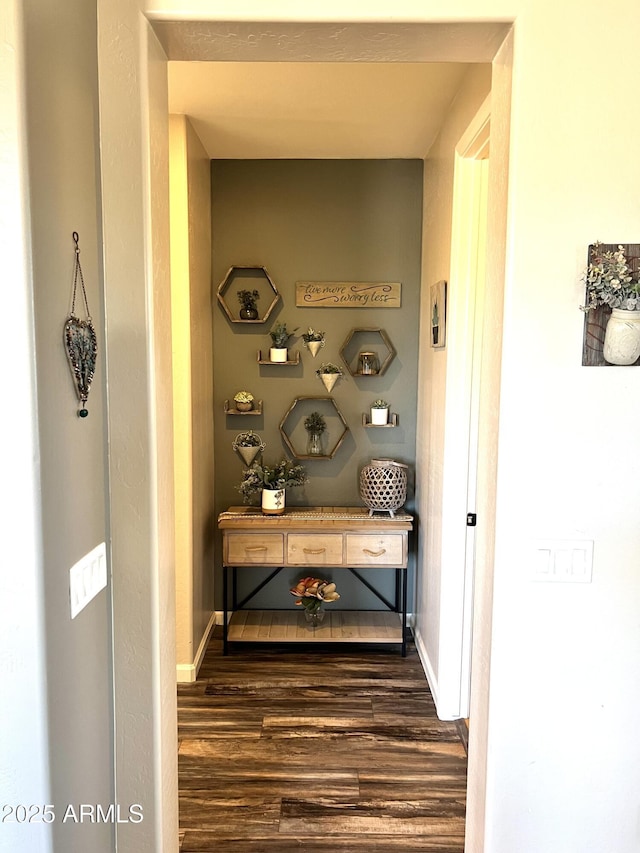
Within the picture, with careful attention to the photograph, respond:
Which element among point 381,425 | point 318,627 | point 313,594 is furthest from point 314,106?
point 318,627

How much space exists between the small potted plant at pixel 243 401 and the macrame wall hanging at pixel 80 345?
1990mm

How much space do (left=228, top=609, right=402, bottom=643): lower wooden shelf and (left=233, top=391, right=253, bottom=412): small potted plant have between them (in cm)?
122

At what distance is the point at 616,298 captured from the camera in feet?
4.15

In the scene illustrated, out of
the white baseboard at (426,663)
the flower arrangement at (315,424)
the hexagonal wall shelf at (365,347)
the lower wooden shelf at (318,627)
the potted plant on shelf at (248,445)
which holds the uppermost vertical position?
the hexagonal wall shelf at (365,347)

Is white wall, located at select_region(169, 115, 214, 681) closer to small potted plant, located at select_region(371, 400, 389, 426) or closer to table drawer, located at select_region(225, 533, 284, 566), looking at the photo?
table drawer, located at select_region(225, 533, 284, 566)

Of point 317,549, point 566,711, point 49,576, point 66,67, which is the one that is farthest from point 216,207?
point 566,711

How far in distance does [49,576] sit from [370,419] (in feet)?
7.97

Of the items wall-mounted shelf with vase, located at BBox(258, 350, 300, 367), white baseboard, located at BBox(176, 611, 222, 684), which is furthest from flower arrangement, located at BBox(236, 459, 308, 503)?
white baseboard, located at BBox(176, 611, 222, 684)

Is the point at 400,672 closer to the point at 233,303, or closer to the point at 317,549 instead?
the point at 317,549

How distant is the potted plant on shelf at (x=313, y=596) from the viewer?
3.11 meters

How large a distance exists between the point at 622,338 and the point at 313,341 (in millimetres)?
2011

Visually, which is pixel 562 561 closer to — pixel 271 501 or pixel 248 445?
pixel 271 501

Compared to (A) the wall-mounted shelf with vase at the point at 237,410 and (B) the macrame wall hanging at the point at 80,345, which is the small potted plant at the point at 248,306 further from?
(B) the macrame wall hanging at the point at 80,345

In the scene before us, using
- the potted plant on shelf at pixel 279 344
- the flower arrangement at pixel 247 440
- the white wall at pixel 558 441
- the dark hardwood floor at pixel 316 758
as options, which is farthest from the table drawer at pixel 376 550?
the white wall at pixel 558 441
